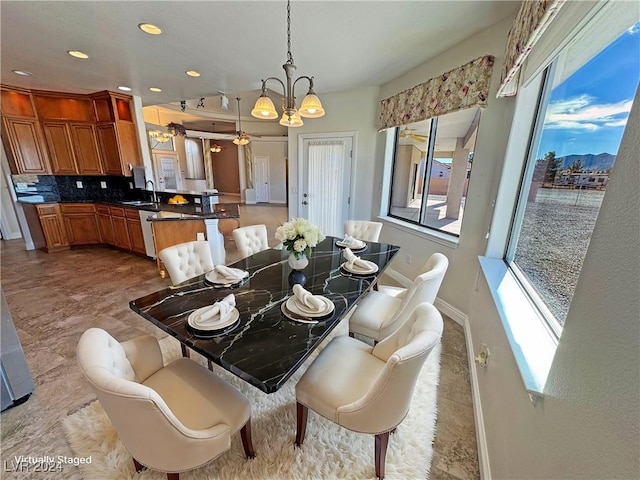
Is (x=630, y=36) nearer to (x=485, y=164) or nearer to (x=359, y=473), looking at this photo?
(x=485, y=164)

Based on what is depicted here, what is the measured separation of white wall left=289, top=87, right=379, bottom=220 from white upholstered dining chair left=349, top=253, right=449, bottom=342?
2.21 meters

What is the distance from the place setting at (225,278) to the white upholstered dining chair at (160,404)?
478mm

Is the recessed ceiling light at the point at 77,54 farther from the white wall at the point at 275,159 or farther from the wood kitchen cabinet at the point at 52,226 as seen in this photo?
the white wall at the point at 275,159

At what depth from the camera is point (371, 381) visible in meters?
1.34

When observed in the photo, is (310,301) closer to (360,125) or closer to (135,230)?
(360,125)

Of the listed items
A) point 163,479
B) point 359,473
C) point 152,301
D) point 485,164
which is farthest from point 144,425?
point 485,164

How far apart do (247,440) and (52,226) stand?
5.60 metres

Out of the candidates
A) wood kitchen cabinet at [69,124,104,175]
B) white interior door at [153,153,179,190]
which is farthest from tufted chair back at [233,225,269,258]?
white interior door at [153,153,179,190]

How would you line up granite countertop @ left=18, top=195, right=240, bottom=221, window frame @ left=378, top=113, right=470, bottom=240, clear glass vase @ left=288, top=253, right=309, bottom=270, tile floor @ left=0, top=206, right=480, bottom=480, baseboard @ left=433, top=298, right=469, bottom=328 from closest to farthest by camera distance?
tile floor @ left=0, top=206, right=480, bottom=480 < clear glass vase @ left=288, top=253, right=309, bottom=270 < baseboard @ left=433, top=298, right=469, bottom=328 < window frame @ left=378, top=113, right=470, bottom=240 < granite countertop @ left=18, top=195, right=240, bottom=221

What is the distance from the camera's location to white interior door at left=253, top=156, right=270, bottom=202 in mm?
10258

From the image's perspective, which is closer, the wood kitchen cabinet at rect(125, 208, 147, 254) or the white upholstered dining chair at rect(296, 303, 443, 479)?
the white upholstered dining chair at rect(296, 303, 443, 479)

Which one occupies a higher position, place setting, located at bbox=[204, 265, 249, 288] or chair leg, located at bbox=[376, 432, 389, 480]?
place setting, located at bbox=[204, 265, 249, 288]

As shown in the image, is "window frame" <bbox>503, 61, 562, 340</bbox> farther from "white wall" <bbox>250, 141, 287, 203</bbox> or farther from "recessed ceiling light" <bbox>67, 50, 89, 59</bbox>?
"white wall" <bbox>250, 141, 287, 203</bbox>

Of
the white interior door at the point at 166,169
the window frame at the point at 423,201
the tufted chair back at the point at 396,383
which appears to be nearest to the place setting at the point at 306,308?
the tufted chair back at the point at 396,383
